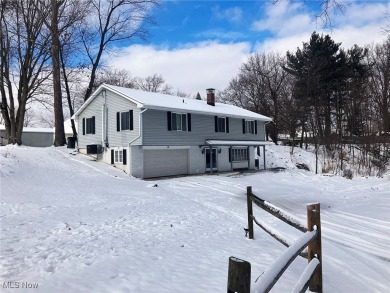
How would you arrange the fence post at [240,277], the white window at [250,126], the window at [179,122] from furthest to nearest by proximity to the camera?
the white window at [250,126] → the window at [179,122] → the fence post at [240,277]

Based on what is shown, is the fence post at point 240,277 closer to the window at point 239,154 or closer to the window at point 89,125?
the window at point 89,125

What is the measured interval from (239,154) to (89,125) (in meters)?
13.2

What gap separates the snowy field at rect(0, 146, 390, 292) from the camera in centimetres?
495

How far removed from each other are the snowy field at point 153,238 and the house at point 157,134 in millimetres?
6231

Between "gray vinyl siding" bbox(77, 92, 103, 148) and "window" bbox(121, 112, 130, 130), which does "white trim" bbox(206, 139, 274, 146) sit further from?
"gray vinyl siding" bbox(77, 92, 103, 148)

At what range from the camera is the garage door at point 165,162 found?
74.0 ft

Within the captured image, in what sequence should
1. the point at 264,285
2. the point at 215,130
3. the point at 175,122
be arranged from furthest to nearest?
the point at 215,130
the point at 175,122
the point at 264,285

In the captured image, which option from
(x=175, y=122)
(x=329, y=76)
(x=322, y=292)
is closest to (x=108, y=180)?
(x=175, y=122)

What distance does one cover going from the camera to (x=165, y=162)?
23.7 metres

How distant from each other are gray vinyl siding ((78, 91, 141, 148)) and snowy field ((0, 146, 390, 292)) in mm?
6510

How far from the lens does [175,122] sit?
23.9m

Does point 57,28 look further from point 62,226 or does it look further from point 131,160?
point 62,226

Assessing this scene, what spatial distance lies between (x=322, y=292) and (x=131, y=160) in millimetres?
17752

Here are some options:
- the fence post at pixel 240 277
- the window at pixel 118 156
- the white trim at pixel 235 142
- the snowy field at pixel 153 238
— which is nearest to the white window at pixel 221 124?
the white trim at pixel 235 142
